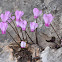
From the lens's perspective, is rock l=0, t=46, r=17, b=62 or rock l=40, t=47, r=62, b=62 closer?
rock l=40, t=47, r=62, b=62

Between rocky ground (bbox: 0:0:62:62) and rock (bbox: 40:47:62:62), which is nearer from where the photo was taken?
rock (bbox: 40:47:62:62)

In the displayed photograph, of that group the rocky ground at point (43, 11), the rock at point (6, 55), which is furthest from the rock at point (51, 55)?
the rock at point (6, 55)

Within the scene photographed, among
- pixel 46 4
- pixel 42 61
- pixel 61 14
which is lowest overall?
pixel 42 61

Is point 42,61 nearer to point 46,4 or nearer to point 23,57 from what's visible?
point 23,57

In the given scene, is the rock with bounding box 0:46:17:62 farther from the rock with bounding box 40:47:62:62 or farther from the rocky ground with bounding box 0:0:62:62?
the rock with bounding box 40:47:62:62

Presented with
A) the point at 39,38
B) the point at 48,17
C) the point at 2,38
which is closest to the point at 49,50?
the point at 39,38

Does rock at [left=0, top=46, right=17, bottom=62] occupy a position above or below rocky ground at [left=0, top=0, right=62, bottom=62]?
below

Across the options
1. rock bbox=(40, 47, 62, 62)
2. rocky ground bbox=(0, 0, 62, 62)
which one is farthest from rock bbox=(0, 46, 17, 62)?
rock bbox=(40, 47, 62, 62)

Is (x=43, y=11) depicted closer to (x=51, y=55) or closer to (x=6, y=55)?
(x=51, y=55)

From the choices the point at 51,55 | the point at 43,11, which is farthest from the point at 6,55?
the point at 43,11
